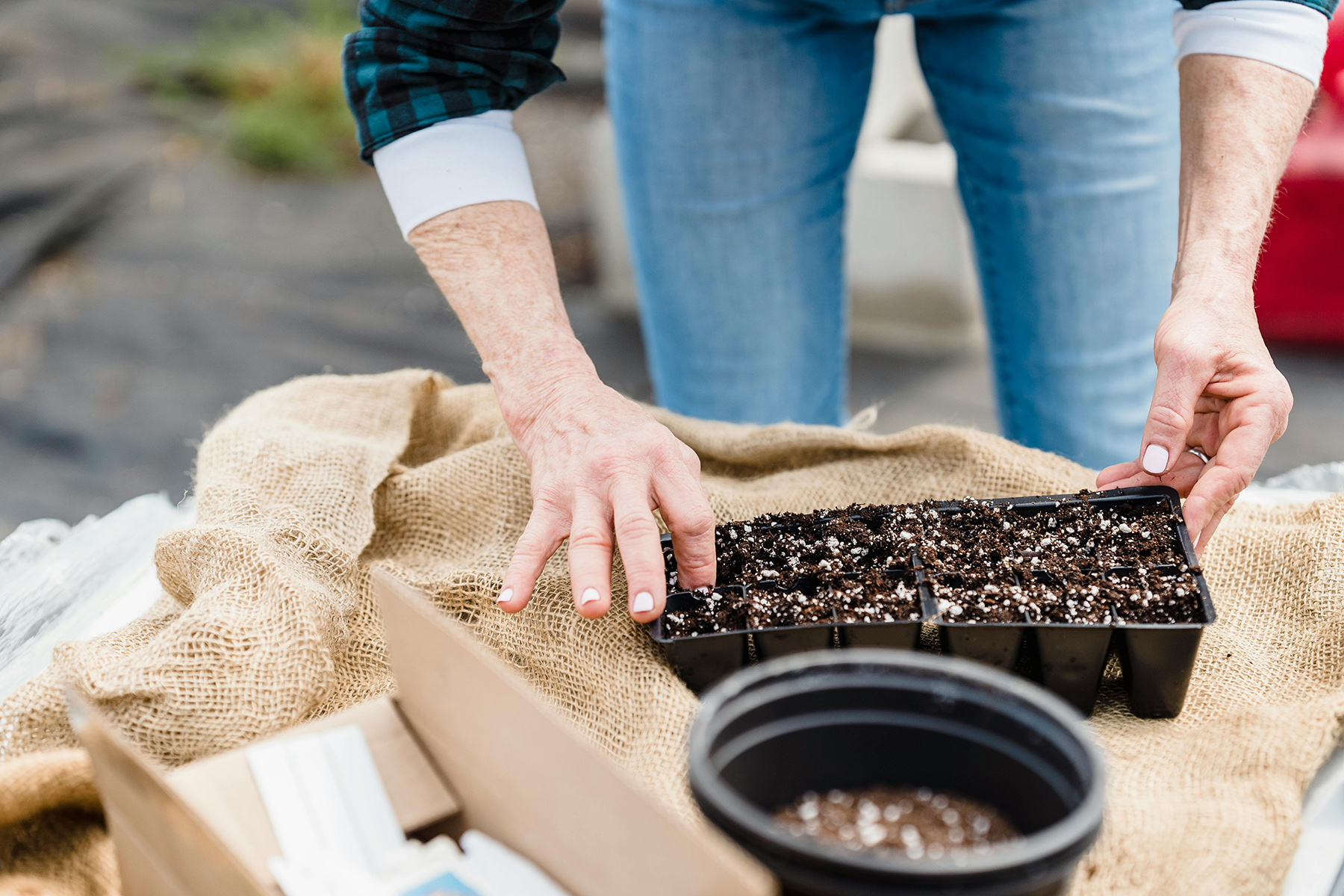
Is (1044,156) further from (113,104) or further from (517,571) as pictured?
(113,104)

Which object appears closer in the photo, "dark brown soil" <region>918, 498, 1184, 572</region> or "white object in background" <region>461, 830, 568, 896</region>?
"white object in background" <region>461, 830, 568, 896</region>

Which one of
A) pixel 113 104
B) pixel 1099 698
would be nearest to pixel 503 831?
pixel 1099 698

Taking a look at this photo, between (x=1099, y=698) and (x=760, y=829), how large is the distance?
0.50 m

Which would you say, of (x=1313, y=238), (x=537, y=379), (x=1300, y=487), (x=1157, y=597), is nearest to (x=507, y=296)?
(x=537, y=379)

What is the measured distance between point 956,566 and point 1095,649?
13 cm

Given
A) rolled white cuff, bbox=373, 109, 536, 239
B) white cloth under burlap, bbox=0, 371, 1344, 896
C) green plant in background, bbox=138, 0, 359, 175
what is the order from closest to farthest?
white cloth under burlap, bbox=0, 371, 1344, 896
rolled white cuff, bbox=373, 109, 536, 239
green plant in background, bbox=138, 0, 359, 175

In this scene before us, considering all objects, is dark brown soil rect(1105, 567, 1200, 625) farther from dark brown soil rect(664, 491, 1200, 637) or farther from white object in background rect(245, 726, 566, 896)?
white object in background rect(245, 726, 566, 896)

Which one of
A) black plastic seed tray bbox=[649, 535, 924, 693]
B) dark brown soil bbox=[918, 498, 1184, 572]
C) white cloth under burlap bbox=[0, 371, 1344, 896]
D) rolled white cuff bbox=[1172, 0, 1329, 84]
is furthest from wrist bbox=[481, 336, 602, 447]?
rolled white cuff bbox=[1172, 0, 1329, 84]

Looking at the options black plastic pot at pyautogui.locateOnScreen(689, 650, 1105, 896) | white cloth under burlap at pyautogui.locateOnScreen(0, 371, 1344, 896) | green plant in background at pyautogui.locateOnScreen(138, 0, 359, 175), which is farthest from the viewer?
green plant in background at pyautogui.locateOnScreen(138, 0, 359, 175)

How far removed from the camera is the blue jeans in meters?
1.25

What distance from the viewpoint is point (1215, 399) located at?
0.94 meters

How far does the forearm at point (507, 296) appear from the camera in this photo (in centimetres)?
100

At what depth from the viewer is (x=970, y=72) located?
1.29 metres

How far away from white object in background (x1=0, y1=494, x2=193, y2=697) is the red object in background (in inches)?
98.5
